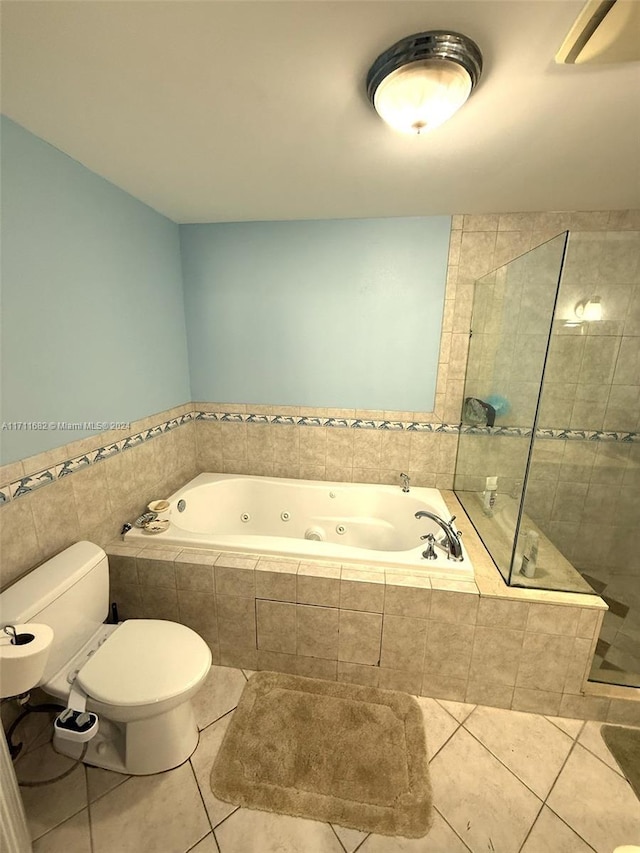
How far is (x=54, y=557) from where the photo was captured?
129 centimetres

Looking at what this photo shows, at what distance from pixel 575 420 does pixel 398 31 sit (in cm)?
209

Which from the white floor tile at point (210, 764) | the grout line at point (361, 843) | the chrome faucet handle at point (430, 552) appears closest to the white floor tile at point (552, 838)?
the grout line at point (361, 843)

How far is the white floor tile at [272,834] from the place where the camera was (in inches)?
41.5

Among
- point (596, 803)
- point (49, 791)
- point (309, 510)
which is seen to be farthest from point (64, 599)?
point (596, 803)

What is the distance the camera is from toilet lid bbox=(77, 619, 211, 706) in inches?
43.2

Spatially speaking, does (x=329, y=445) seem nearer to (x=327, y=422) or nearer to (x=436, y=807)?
(x=327, y=422)

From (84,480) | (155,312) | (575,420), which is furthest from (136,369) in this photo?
(575,420)

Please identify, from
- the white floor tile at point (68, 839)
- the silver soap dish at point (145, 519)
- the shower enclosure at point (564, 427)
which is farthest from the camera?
the silver soap dish at point (145, 519)

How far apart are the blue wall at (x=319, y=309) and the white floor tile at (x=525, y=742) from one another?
159 cm

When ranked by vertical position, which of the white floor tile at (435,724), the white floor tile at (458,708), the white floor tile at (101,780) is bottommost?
the white floor tile at (458,708)

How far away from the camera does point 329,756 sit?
1.28m

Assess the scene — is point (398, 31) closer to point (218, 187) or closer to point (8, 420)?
point (218, 187)

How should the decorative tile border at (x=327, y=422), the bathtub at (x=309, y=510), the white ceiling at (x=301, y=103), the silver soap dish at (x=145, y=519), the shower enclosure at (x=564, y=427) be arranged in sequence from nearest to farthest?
the white ceiling at (x=301, y=103) → the shower enclosure at (x=564, y=427) → the silver soap dish at (x=145, y=519) → the bathtub at (x=309, y=510) → the decorative tile border at (x=327, y=422)

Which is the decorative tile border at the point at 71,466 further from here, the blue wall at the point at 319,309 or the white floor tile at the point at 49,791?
the white floor tile at the point at 49,791
